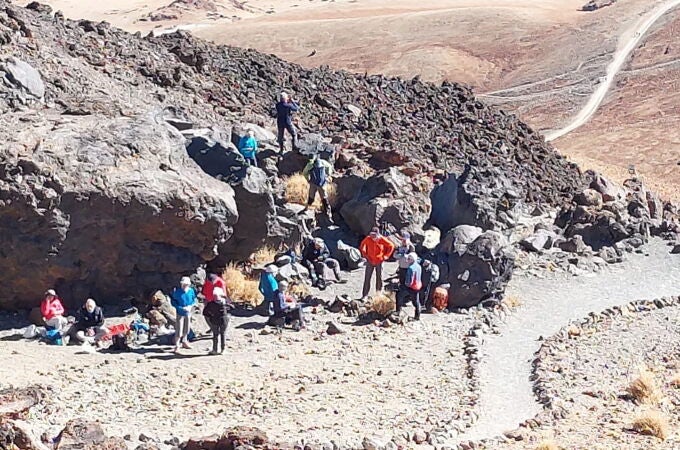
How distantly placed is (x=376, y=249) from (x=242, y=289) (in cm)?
296

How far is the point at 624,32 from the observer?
74875mm

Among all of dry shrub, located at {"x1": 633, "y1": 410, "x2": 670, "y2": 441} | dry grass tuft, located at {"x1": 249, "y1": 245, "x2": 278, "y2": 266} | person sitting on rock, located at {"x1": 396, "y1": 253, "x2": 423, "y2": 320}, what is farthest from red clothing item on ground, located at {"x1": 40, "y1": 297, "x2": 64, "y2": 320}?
dry shrub, located at {"x1": 633, "y1": 410, "x2": 670, "y2": 441}

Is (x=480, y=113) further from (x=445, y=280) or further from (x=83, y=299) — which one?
(x=83, y=299)

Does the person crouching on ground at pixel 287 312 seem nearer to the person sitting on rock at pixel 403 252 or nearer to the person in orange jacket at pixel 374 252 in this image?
the person in orange jacket at pixel 374 252

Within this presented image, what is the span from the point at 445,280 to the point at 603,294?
13.5 ft

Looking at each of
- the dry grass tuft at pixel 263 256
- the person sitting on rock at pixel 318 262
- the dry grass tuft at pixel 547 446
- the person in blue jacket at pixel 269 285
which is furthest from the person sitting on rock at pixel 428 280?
the dry grass tuft at pixel 547 446

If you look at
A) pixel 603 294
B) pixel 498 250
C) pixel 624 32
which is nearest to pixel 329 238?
pixel 498 250

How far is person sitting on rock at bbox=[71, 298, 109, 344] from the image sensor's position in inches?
666

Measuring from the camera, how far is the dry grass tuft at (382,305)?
19469mm

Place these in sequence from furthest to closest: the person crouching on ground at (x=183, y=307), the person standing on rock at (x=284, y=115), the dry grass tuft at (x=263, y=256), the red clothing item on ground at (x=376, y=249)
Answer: the person standing on rock at (x=284, y=115) < the dry grass tuft at (x=263, y=256) < the red clothing item on ground at (x=376, y=249) < the person crouching on ground at (x=183, y=307)

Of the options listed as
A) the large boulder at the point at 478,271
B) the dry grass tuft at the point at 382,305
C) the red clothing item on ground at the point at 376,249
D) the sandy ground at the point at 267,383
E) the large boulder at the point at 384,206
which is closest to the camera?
the sandy ground at the point at 267,383

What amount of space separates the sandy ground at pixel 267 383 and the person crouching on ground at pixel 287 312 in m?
0.27

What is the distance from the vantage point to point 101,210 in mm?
18109

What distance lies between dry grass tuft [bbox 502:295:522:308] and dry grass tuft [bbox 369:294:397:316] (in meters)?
2.95
